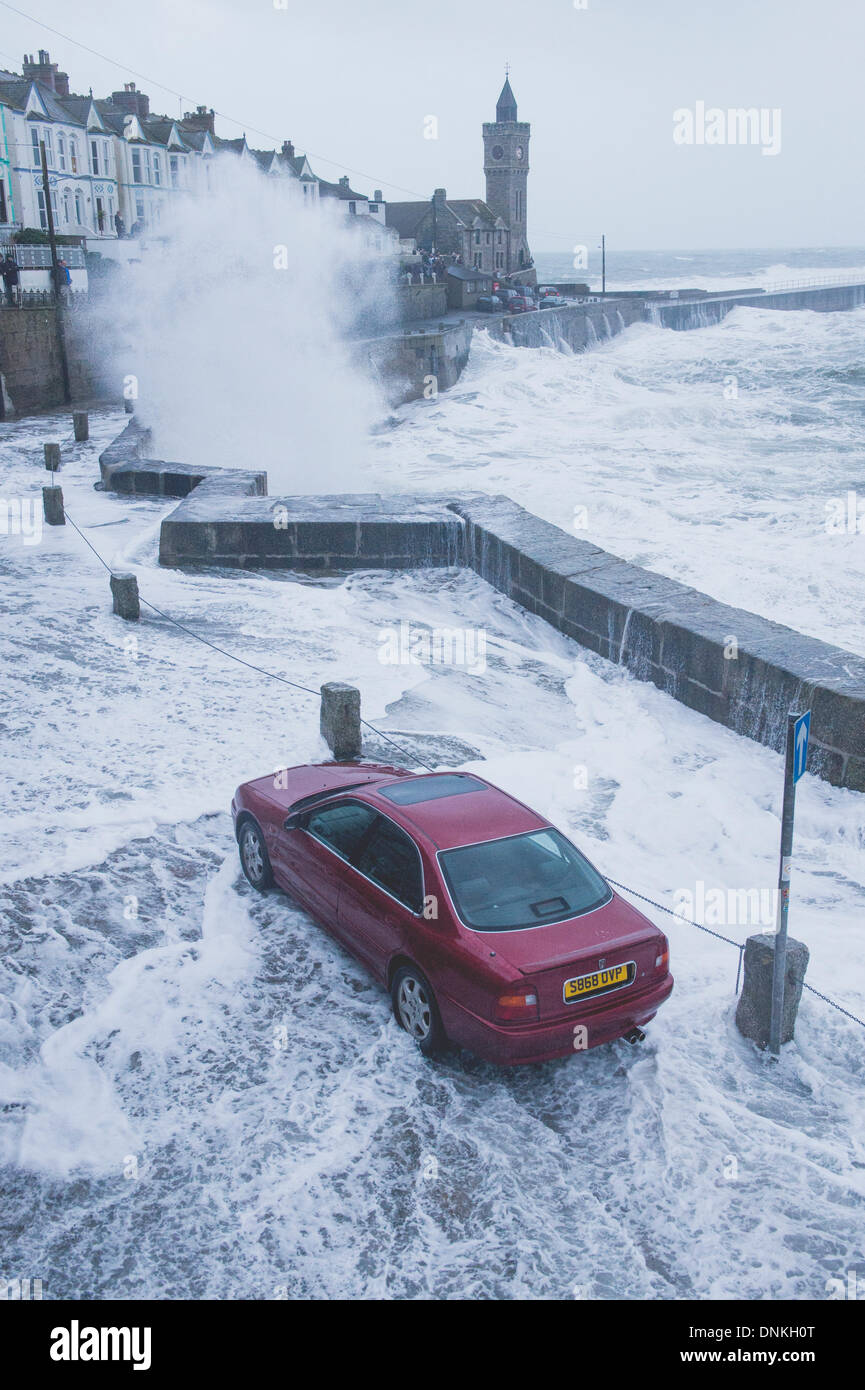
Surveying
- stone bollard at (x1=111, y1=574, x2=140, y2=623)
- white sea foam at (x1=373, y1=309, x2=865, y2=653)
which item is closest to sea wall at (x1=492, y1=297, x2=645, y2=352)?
white sea foam at (x1=373, y1=309, x2=865, y2=653)

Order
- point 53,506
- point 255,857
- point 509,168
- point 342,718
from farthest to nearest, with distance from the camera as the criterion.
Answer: point 509,168
point 53,506
point 342,718
point 255,857

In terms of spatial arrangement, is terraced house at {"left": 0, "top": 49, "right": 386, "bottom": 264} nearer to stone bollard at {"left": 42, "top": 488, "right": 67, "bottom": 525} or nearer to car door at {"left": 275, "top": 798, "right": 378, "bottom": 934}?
stone bollard at {"left": 42, "top": 488, "right": 67, "bottom": 525}

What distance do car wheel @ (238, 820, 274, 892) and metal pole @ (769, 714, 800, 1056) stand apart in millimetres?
3174

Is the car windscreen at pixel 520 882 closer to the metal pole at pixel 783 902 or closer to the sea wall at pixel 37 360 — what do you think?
the metal pole at pixel 783 902

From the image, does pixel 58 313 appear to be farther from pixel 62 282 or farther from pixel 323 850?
pixel 323 850

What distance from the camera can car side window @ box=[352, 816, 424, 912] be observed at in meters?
5.80

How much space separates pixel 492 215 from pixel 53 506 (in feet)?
274

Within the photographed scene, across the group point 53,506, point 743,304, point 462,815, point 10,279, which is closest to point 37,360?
point 10,279

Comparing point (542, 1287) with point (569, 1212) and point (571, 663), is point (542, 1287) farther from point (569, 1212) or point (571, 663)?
point (571, 663)

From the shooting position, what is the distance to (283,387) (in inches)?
1116

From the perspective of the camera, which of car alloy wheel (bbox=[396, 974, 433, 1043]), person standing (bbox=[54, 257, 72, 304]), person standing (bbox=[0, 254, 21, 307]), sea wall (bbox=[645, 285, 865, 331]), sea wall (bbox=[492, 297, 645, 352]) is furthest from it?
sea wall (bbox=[645, 285, 865, 331])

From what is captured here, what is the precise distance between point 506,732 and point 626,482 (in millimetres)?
15615

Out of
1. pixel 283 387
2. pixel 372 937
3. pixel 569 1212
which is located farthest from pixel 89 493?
pixel 569 1212

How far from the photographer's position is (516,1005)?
514cm
